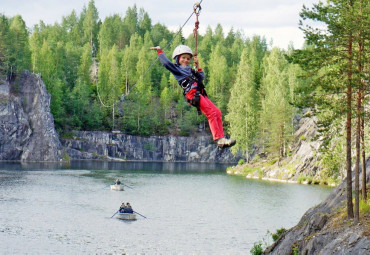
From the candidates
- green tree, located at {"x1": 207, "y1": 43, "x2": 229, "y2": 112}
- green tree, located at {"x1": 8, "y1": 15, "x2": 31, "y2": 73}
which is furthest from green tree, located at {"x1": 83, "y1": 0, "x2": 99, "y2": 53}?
green tree, located at {"x1": 8, "y1": 15, "x2": 31, "y2": 73}

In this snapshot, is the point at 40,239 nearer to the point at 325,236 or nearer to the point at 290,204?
the point at 325,236

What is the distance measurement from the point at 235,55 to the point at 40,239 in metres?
134

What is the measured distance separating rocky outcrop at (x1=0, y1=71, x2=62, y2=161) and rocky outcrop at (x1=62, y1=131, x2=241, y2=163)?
9.21 m

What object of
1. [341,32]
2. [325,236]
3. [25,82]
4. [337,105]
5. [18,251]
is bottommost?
[18,251]

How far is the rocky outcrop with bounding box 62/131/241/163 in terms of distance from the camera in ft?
384

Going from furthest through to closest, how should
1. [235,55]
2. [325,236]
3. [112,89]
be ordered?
1. [235,55]
2. [112,89]
3. [325,236]

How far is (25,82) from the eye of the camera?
10800 cm

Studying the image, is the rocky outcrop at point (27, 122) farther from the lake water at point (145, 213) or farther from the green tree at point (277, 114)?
the green tree at point (277, 114)

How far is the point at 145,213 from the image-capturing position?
4956 cm

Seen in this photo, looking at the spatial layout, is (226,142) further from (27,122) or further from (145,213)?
(27,122)

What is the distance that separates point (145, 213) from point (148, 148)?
74.5m

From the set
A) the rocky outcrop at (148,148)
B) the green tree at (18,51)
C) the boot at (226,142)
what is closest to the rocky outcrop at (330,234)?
A: the boot at (226,142)

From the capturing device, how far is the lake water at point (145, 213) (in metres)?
36.2

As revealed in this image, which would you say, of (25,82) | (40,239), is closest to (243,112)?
(25,82)
